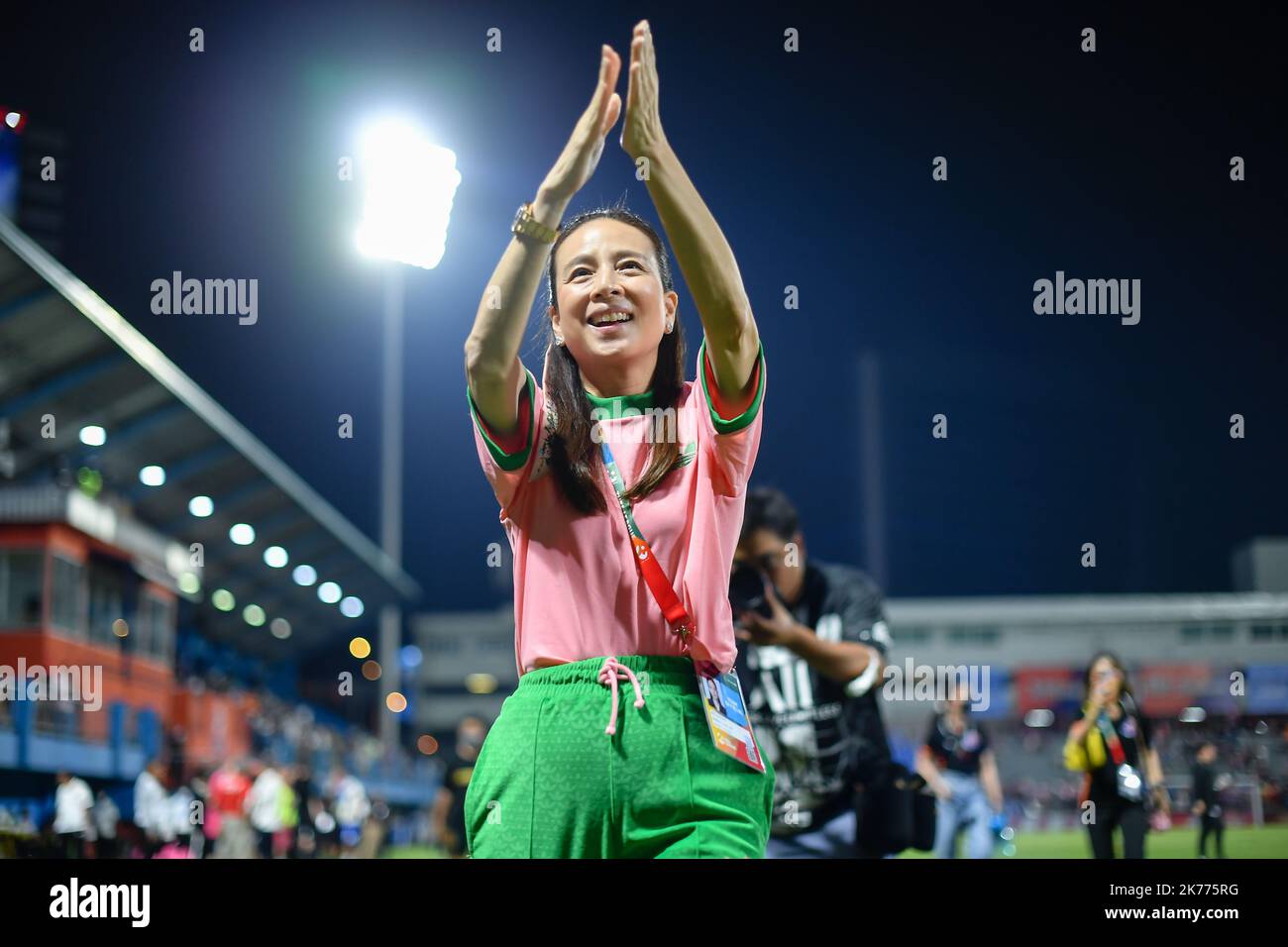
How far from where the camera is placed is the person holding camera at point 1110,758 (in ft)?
23.1

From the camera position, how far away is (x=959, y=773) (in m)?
8.65

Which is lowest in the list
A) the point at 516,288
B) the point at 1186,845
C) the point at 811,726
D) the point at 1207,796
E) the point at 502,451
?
the point at 1186,845

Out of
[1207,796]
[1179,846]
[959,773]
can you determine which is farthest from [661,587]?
[1179,846]

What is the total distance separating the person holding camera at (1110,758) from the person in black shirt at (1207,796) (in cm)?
Result: 441

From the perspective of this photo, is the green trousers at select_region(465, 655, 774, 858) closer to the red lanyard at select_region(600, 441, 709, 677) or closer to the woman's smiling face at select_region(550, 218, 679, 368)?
the red lanyard at select_region(600, 441, 709, 677)

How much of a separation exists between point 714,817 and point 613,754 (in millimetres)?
197

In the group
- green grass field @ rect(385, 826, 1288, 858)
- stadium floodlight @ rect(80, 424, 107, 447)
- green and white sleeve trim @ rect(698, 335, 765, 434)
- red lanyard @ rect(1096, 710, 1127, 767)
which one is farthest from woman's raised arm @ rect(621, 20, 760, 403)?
green grass field @ rect(385, 826, 1288, 858)

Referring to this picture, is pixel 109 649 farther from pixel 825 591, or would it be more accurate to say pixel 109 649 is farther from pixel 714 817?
pixel 714 817

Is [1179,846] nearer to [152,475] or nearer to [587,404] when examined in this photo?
[152,475]

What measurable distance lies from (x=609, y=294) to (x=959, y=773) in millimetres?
7012

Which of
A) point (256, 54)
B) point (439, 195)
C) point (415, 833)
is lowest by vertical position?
point (415, 833)

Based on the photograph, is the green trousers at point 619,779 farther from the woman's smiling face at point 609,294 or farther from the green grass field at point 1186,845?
the green grass field at point 1186,845

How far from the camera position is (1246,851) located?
11406 mm

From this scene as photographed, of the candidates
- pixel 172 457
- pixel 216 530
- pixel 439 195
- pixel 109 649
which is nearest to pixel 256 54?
pixel 439 195
